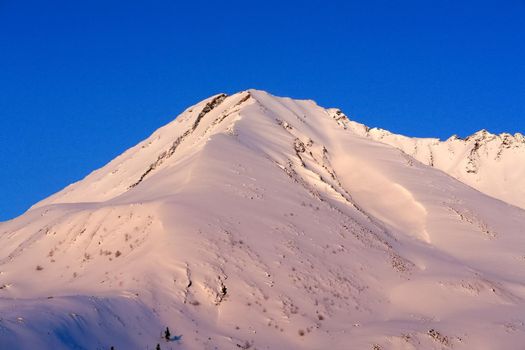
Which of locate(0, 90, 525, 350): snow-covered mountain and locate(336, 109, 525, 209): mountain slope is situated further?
locate(336, 109, 525, 209): mountain slope

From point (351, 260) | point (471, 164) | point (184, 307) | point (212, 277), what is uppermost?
point (471, 164)

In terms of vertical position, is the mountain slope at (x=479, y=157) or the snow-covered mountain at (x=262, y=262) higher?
the mountain slope at (x=479, y=157)

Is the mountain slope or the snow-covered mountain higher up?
the mountain slope

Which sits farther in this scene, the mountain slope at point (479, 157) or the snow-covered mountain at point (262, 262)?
the mountain slope at point (479, 157)

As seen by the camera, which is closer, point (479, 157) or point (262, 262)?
point (262, 262)

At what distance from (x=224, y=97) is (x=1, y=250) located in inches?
1531

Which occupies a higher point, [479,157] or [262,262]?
[479,157]

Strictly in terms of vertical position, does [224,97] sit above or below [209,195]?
above

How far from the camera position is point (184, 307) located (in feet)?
83.6

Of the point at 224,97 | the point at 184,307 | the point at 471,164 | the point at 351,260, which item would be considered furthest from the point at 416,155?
the point at 184,307

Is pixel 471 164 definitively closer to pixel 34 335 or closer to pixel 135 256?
pixel 135 256

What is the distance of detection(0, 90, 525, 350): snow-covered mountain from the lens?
79.1ft

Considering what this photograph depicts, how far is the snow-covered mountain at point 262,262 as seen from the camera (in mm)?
24109

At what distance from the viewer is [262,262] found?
30531mm
